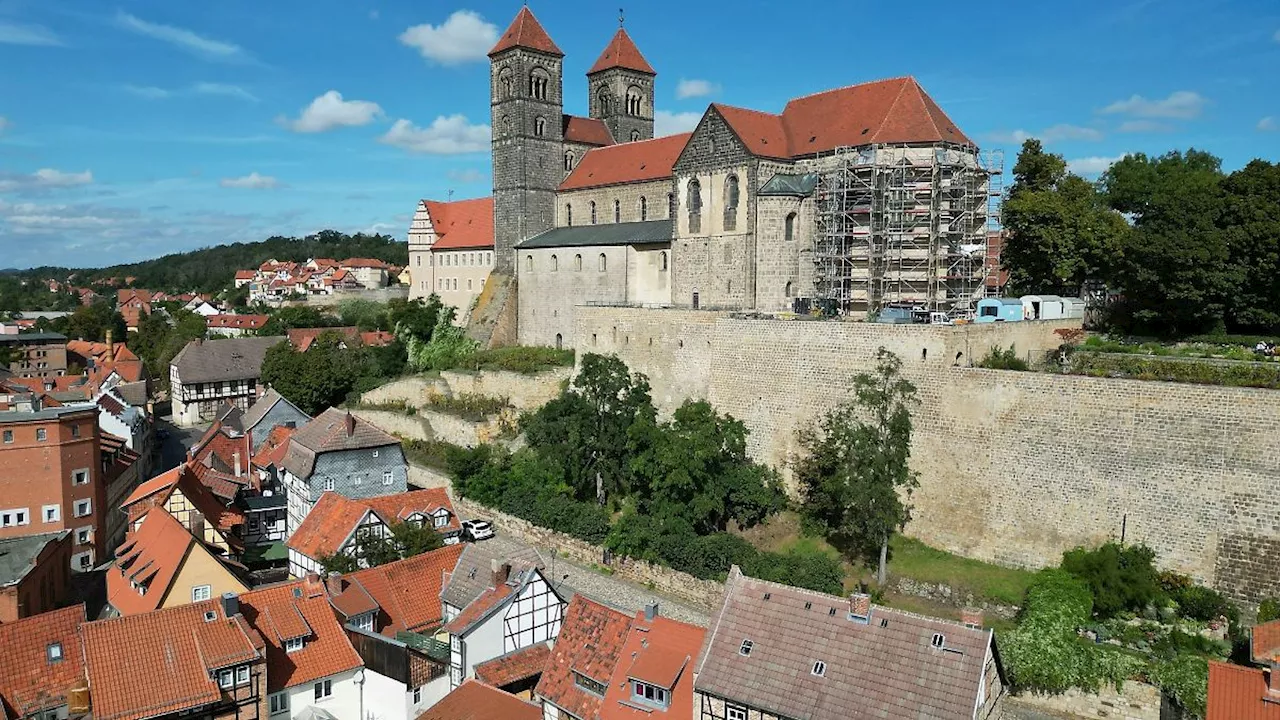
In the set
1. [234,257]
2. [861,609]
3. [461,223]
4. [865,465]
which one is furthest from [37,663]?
Result: [234,257]

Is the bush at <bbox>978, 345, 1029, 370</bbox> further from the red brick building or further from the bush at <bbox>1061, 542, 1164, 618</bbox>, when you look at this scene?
the red brick building

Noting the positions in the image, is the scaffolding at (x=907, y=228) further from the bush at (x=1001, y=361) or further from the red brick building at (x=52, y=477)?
the red brick building at (x=52, y=477)

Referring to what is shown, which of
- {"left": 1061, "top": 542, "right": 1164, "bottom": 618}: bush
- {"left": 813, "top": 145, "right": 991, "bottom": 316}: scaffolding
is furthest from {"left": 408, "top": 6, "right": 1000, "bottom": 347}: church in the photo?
{"left": 1061, "top": 542, "right": 1164, "bottom": 618}: bush

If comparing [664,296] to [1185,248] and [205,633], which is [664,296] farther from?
[205,633]

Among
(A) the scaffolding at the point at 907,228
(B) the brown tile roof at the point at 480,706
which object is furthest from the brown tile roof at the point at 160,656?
(A) the scaffolding at the point at 907,228

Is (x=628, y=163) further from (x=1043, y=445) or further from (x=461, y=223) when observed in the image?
(x=1043, y=445)

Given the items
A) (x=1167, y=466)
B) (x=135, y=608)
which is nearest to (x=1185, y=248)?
(x=1167, y=466)
